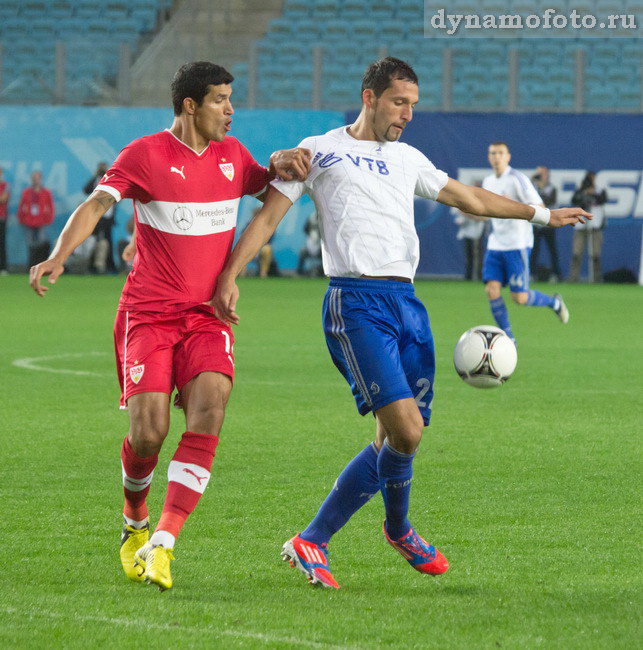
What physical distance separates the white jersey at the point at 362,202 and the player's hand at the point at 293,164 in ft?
0.20

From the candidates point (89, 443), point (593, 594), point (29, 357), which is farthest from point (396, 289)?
point (29, 357)

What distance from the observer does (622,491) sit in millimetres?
6805

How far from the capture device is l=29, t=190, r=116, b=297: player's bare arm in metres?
4.84

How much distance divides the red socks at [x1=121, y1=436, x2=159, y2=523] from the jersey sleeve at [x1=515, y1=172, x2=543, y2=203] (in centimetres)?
893

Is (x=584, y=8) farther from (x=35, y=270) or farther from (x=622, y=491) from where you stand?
(x=35, y=270)

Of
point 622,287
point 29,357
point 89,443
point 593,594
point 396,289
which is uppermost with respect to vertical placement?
point 396,289

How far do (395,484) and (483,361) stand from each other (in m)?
1.18

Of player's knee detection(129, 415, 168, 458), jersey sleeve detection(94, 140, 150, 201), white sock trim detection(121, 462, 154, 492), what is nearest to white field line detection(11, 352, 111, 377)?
white sock trim detection(121, 462, 154, 492)

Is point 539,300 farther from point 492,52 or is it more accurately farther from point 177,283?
point 492,52

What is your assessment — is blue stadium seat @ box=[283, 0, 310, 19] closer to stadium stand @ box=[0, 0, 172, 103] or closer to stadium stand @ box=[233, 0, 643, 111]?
stadium stand @ box=[233, 0, 643, 111]

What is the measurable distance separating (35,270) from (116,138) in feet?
74.3

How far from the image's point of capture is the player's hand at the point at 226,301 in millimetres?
5180

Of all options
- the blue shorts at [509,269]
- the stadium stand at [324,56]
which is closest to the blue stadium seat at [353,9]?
the stadium stand at [324,56]

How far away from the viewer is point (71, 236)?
16.4 ft
